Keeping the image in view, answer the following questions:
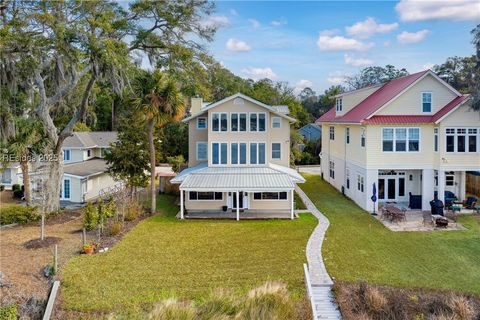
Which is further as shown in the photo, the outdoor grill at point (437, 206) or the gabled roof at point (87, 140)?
the gabled roof at point (87, 140)

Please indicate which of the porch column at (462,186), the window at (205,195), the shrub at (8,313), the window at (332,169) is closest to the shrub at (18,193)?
the window at (205,195)

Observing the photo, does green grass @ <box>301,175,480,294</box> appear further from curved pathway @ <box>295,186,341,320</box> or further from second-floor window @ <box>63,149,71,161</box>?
second-floor window @ <box>63,149,71,161</box>

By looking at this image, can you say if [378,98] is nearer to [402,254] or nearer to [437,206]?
[437,206]

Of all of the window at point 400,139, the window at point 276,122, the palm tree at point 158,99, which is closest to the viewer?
the palm tree at point 158,99

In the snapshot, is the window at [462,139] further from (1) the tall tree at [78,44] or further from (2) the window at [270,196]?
(1) the tall tree at [78,44]

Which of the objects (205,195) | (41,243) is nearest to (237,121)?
(205,195)

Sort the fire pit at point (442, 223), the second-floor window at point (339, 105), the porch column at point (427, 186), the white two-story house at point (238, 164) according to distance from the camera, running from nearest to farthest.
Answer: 1. the fire pit at point (442, 223)
2. the white two-story house at point (238, 164)
3. the porch column at point (427, 186)
4. the second-floor window at point (339, 105)
